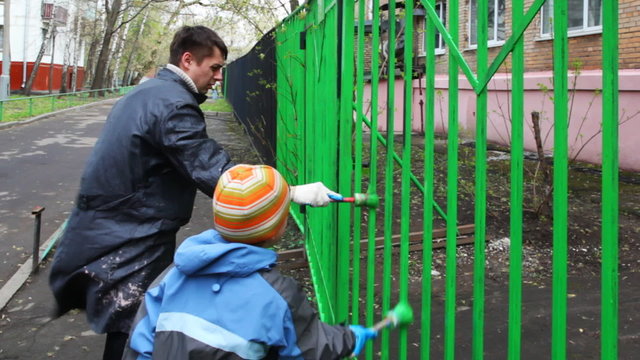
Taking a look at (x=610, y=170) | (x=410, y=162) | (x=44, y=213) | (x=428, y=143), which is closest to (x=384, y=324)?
(x=428, y=143)

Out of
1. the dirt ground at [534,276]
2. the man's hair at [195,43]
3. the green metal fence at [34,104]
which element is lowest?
the dirt ground at [534,276]

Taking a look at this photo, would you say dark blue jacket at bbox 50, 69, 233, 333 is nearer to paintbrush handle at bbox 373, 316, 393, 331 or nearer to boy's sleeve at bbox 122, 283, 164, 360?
boy's sleeve at bbox 122, 283, 164, 360

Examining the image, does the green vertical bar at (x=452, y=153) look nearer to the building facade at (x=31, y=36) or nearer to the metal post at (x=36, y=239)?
the metal post at (x=36, y=239)

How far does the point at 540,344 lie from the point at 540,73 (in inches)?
361

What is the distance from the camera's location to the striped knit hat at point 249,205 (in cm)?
181

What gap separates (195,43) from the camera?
2707mm

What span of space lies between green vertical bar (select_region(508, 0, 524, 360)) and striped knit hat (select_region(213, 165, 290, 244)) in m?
0.72

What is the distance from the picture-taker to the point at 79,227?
102 inches

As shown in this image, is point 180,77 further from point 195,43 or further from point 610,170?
point 610,170

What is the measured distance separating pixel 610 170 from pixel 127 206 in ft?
6.40

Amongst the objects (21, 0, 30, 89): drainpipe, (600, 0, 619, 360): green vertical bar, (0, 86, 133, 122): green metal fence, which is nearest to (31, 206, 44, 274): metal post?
(600, 0, 619, 360): green vertical bar

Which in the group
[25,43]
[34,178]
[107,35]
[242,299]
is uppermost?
[25,43]

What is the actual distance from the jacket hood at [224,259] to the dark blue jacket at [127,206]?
2.51 feet

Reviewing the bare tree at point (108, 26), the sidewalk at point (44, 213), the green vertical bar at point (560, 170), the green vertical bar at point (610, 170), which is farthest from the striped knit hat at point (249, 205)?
the bare tree at point (108, 26)
